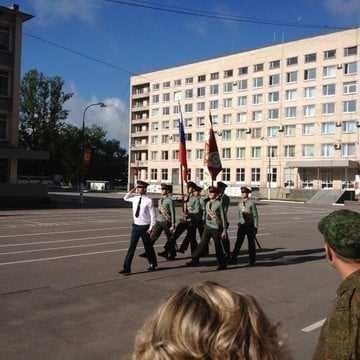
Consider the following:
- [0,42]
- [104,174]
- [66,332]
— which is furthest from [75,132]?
[66,332]

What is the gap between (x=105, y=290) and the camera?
8.38 m

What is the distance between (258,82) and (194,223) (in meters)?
68.7

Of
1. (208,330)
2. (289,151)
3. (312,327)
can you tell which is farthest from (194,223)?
(289,151)

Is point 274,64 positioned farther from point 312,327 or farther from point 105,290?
point 312,327

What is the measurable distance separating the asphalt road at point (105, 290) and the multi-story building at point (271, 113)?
56823 mm

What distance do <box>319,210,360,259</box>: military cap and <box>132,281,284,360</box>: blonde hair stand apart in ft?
3.37

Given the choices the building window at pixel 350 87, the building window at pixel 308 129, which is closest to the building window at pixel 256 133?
the building window at pixel 308 129

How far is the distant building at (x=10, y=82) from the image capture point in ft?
121

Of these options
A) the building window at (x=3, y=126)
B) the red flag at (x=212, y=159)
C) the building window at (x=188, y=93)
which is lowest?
the red flag at (x=212, y=159)

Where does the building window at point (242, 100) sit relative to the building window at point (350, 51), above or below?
below

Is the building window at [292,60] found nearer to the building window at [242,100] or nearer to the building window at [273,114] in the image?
the building window at [273,114]

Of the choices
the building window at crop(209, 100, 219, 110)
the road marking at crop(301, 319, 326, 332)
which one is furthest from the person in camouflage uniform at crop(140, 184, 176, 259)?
the building window at crop(209, 100, 219, 110)

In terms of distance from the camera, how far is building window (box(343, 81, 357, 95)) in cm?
6794

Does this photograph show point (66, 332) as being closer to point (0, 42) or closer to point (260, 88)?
point (0, 42)
